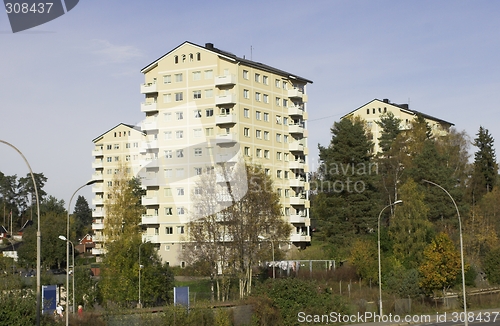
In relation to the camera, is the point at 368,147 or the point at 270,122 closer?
the point at 368,147

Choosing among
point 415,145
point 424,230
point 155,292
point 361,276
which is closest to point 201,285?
A: point 155,292

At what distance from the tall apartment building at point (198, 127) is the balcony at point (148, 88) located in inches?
4.6

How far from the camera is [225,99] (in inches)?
2726

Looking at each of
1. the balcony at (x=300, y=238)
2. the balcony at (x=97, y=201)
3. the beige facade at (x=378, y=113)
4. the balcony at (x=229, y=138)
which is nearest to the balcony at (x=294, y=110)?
the balcony at (x=229, y=138)

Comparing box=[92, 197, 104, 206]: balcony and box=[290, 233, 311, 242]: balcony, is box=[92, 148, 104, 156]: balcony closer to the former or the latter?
box=[92, 197, 104, 206]: balcony

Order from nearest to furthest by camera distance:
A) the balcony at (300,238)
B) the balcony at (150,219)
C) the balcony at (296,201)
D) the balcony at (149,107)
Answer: the balcony at (150,219) < the balcony at (149,107) < the balcony at (300,238) < the balcony at (296,201)

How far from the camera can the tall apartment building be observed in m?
69.6

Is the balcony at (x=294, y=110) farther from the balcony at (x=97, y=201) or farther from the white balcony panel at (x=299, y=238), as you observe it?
the balcony at (x=97, y=201)

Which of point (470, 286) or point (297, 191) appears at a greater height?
point (297, 191)

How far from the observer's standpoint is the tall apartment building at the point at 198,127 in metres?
69.6

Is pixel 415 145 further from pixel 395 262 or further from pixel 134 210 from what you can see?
pixel 134 210

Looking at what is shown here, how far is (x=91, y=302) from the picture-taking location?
4397cm

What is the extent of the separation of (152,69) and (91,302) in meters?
36.4

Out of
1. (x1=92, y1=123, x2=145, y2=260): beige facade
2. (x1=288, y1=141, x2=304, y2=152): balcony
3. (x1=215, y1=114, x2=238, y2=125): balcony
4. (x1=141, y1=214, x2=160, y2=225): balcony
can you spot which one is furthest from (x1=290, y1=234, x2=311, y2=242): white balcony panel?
(x1=92, y1=123, x2=145, y2=260): beige facade
